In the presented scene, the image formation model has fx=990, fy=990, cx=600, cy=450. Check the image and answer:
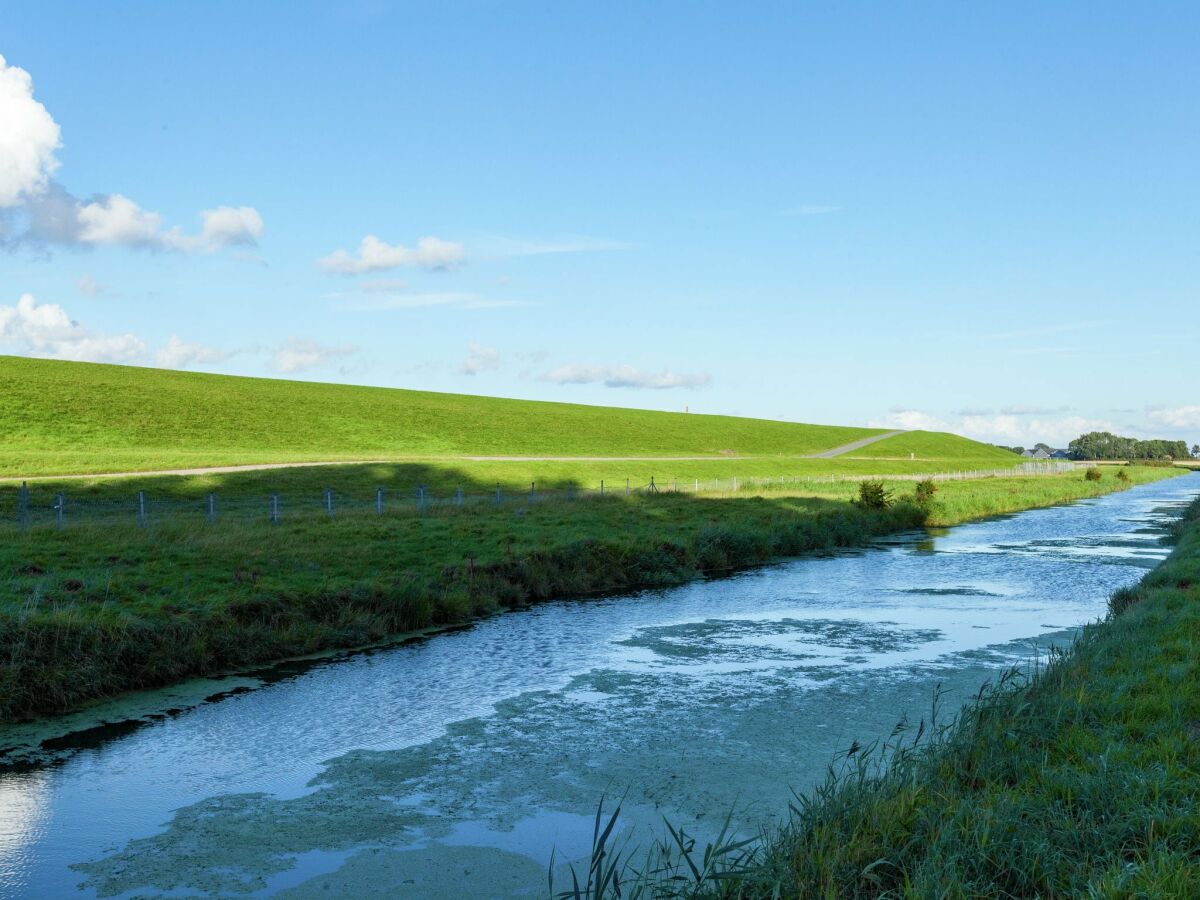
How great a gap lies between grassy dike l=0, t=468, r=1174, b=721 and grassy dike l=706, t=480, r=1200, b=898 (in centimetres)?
972

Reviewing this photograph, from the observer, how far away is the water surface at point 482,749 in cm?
838

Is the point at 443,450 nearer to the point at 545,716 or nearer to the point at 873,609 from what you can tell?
the point at 873,609

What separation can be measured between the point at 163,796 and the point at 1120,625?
12.7m

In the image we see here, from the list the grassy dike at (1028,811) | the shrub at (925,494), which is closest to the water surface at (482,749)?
the grassy dike at (1028,811)

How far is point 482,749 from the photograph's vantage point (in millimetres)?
11359

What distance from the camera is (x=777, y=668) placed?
15.5 metres

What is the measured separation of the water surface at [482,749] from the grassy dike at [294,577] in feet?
3.57

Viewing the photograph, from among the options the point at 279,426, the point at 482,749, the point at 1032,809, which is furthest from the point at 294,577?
the point at 279,426

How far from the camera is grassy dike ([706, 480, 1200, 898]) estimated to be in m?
6.28

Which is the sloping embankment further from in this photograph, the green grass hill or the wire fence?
the green grass hill

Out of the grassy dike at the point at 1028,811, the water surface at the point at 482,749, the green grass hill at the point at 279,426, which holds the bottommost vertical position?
the water surface at the point at 482,749

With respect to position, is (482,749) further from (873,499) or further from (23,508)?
(873,499)

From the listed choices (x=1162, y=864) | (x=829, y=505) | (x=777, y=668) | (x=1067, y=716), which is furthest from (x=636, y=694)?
(x=829, y=505)

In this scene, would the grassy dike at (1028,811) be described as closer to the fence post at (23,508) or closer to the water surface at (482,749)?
the water surface at (482,749)
